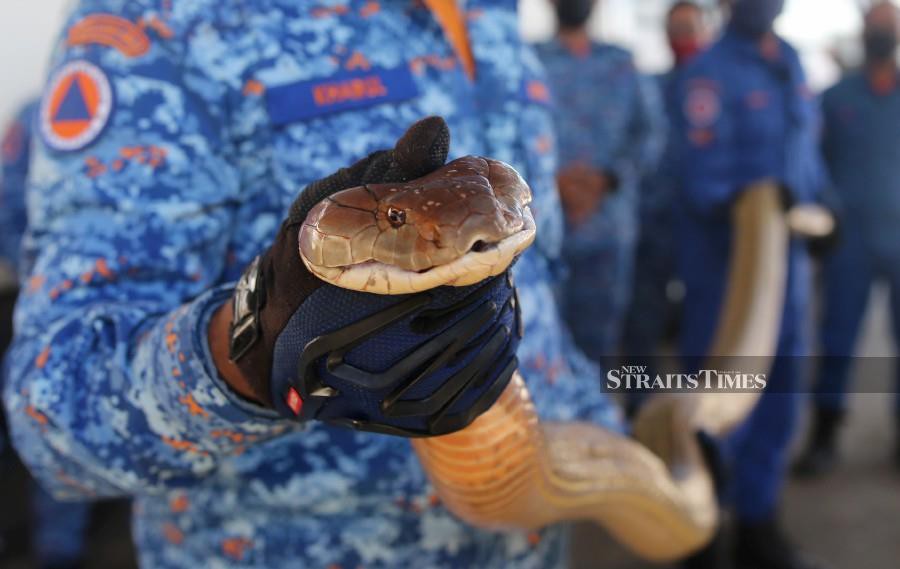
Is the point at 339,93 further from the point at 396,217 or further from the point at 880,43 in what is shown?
the point at 880,43

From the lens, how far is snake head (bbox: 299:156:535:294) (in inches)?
16.7

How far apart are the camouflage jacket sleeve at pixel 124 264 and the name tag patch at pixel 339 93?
5cm

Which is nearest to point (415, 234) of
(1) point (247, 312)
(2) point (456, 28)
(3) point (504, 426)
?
(1) point (247, 312)

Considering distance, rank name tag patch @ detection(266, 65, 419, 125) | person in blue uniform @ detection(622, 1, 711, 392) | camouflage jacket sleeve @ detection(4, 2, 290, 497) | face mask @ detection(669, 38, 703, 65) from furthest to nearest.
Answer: face mask @ detection(669, 38, 703, 65) < person in blue uniform @ detection(622, 1, 711, 392) < name tag patch @ detection(266, 65, 419, 125) < camouflage jacket sleeve @ detection(4, 2, 290, 497)

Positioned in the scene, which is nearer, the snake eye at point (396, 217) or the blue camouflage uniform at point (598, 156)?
the snake eye at point (396, 217)

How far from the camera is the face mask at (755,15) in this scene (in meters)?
2.44

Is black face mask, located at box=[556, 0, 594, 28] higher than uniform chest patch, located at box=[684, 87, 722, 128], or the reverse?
black face mask, located at box=[556, 0, 594, 28]

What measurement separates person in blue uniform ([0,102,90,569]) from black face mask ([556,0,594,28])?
6.02 feet

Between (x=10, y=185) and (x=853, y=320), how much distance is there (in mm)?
2827

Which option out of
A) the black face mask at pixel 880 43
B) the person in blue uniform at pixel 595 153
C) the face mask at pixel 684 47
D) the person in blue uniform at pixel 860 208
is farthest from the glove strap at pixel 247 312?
the face mask at pixel 684 47

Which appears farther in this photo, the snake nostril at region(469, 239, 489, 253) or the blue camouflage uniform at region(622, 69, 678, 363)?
the blue camouflage uniform at region(622, 69, 678, 363)

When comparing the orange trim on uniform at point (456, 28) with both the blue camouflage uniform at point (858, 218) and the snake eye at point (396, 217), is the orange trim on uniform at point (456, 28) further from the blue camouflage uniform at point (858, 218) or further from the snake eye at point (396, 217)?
the blue camouflage uniform at point (858, 218)

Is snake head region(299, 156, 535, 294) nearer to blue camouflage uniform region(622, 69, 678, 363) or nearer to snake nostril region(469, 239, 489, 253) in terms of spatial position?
snake nostril region(469, 239, 489, 253)

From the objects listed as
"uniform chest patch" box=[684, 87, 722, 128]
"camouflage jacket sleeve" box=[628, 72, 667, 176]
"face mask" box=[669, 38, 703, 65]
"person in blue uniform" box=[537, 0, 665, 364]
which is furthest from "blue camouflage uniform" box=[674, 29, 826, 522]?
"face mask" box=[669, 38, 703, 65]
